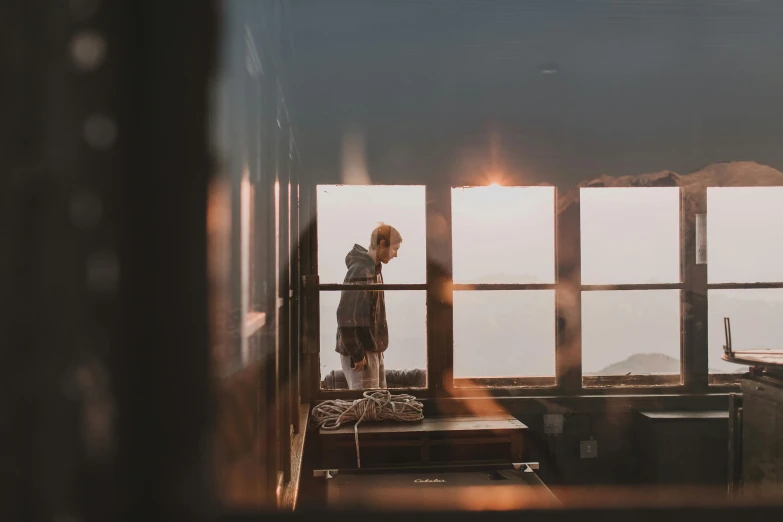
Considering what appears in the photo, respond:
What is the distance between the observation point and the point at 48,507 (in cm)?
37

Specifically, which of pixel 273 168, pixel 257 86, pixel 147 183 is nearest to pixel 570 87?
pixel 273 168

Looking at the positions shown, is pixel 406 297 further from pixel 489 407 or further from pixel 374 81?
pixel 374 81

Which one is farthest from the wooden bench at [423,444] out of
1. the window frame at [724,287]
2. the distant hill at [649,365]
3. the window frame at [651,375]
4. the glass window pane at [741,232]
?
the glass window pane at [741,232]

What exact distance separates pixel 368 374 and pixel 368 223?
911 mm

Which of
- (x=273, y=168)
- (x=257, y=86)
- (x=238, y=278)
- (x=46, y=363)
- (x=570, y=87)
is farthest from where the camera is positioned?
(x=570, y=87)

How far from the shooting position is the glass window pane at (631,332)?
146 inches

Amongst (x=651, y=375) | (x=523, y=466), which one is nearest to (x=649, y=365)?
(x=651, y=375)

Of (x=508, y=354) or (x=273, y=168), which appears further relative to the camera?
(x=508, y=354)

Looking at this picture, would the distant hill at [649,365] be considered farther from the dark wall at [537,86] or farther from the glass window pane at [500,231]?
the dark wall at [537,86]

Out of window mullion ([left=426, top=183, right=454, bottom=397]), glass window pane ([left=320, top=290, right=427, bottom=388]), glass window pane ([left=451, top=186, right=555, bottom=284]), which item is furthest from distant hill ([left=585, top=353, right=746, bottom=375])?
glass window pane ([left=320, top=290, right=427, bottom=388])

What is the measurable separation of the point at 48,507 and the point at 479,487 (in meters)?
2.72

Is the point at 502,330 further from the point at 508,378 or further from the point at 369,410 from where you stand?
the point at 369,410

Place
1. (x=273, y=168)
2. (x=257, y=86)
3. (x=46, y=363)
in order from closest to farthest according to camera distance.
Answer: (x=46, y=363) → (x=257, y=86) → (x=273, y=168)

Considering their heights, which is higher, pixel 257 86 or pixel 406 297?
pixel 257 86
